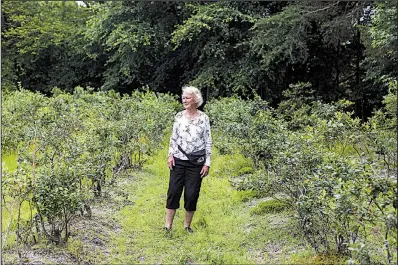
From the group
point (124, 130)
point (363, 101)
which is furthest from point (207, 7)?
point (124, 130)

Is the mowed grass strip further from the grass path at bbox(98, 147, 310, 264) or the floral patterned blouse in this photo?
the floral patterned blouse

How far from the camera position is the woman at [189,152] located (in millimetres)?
4812

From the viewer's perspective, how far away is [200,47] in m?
19.1

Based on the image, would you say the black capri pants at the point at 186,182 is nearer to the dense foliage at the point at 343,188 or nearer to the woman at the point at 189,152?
the woman at the point at 189,152

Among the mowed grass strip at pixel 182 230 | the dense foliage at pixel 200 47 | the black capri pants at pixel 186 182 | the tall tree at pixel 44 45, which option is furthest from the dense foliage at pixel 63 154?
the tall tree at pixel 44 45

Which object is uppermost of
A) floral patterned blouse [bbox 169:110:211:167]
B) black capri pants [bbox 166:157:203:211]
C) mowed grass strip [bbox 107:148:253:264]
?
floral patterned blouse [bbox 169:110:211:167]

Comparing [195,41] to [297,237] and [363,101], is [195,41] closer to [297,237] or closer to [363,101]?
[363,101]

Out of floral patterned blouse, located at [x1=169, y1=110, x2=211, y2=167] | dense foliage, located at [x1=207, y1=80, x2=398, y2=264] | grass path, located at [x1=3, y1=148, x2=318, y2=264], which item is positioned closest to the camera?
dense foliage, located at [x1=207, y1=80, x2=398, y2=264]

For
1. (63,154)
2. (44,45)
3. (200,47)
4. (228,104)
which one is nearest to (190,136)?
(63,154)

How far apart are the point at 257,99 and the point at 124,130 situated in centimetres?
388

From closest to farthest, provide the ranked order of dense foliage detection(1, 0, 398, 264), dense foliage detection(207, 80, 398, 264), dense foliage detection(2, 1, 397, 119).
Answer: dense foliage detection(207, 80, 398, 264), dense foliage detection(1, 0, 398, 264), dense foliage detection(2, 1, 397, 119)

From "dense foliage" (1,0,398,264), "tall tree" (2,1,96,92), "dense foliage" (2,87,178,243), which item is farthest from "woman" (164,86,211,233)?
"tall tree" (2,1,96,92)

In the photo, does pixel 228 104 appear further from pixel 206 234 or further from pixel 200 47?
pixel 206 234

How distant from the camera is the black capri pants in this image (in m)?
4.82
